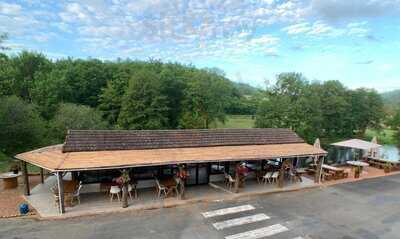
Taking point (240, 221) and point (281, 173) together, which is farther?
point (281, 173)

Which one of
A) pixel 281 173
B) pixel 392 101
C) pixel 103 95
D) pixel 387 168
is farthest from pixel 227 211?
pixel 392 101

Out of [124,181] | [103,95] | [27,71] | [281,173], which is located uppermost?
[27,71]

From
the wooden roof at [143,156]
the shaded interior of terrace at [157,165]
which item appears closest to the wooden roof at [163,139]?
the shaded interior of terrace at [157,165]

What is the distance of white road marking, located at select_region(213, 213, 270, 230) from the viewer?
8.58 m

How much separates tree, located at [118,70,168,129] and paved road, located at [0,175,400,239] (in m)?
17.8

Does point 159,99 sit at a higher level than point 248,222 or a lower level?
higher

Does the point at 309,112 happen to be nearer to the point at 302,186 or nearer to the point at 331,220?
the point at 302,186

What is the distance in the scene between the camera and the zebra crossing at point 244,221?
8.07m

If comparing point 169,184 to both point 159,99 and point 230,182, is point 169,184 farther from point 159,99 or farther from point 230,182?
point 159,99

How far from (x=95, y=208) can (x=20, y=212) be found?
92.1 inches

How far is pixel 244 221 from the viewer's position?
29.5 feet

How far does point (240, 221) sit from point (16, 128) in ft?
50.9

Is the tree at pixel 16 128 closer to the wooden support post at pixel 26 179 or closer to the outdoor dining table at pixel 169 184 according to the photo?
the wooden support post at pixel 26 179

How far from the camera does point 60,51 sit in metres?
39.4
